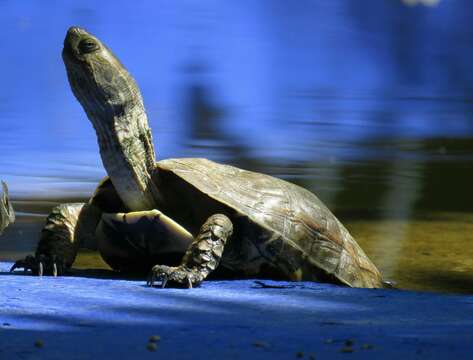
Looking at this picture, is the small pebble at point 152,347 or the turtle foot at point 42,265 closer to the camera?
the small pebble at point 152,347

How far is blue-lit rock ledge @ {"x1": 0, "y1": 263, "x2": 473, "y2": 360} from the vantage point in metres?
2.18

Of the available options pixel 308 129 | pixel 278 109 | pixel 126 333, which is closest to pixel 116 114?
pixel 126 333

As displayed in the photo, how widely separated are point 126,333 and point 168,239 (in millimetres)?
1562

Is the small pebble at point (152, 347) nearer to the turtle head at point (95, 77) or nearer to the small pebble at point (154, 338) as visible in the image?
the small pebble at point (154, 338)

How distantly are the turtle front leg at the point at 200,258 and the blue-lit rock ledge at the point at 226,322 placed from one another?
10 centimetres

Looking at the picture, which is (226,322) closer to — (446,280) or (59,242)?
(59,242)

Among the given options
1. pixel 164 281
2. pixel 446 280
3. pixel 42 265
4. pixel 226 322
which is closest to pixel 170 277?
pixel 164 281

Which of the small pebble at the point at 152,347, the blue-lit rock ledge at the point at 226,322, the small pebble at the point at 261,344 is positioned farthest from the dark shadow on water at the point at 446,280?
the small pebble at the point at 152,347

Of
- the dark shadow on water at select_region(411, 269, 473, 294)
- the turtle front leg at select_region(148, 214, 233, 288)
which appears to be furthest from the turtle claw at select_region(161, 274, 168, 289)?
the dark shadow on water at select_region(411, 269, 473, 294)

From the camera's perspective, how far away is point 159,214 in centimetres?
390

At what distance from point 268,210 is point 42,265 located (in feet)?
3.00

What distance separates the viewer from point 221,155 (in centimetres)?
922

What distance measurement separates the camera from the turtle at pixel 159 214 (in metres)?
3.86

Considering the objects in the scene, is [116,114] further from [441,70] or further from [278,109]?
[441,70]
